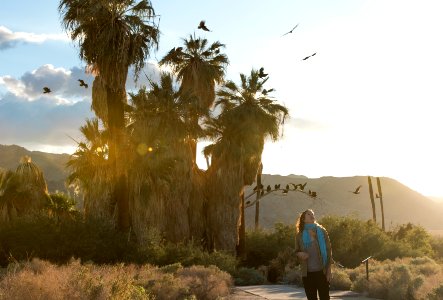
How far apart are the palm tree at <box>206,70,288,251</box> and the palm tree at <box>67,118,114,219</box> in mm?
8668

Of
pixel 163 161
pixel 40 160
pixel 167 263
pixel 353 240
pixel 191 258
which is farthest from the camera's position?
pixel 40 160

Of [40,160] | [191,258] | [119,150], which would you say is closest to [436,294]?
[191,258]

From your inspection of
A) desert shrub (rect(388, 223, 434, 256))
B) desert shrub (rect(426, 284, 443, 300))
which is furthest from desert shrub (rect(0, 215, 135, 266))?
desert shrub (rect(388, 223, 434, 256))

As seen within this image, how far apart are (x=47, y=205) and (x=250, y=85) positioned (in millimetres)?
14925

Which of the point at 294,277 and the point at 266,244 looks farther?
the point at 266,244

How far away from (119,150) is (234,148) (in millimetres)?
10938

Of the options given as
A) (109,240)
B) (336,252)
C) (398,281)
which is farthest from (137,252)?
(336,252)

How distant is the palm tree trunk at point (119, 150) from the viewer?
28.5 meters

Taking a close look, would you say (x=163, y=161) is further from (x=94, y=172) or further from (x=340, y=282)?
(x=340, y=282)

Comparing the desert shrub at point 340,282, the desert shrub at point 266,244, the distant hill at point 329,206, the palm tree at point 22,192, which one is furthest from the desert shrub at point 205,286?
the distant hill at point 329,206

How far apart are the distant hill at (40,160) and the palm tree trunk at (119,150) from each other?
112 metres

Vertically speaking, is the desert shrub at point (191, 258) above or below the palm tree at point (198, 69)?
below

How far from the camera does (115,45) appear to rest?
28.1m

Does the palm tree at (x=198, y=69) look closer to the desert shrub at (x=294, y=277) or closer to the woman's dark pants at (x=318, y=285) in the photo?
the desert shrub at (x=294, y=277)
